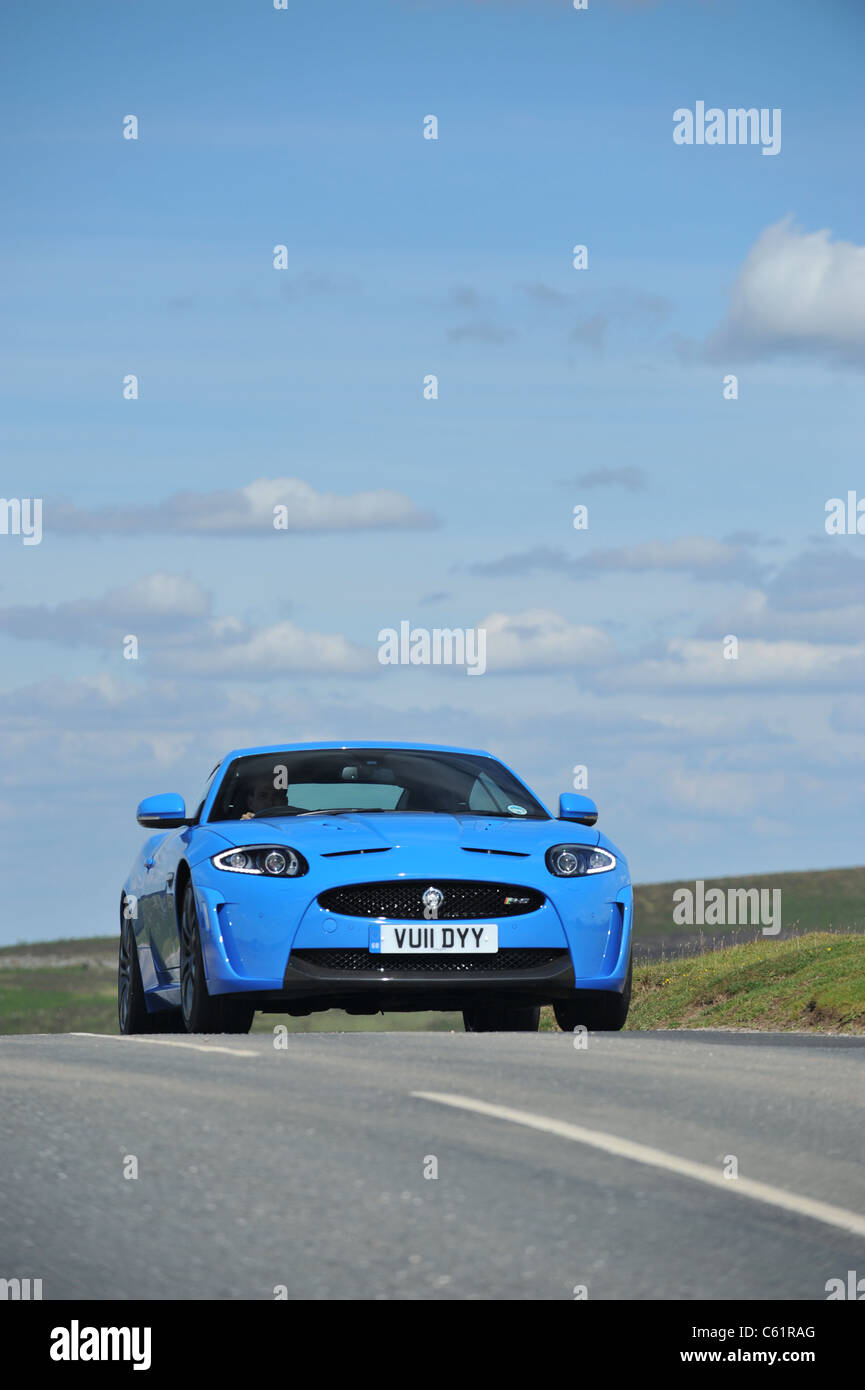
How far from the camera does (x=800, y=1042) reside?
12.5 m

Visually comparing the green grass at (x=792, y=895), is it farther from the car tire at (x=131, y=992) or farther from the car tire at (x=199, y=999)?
the car tire at (x=199, y=999)

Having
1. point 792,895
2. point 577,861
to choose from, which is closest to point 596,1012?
point 577,861

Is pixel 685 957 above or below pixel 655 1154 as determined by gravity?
below

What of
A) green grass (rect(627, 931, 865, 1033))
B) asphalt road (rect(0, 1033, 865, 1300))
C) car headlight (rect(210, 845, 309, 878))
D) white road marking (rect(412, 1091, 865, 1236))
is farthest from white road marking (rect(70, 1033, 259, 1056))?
green grass (rect(627, 931, 865, 1033))

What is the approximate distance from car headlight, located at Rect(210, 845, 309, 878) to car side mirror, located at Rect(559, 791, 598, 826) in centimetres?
211

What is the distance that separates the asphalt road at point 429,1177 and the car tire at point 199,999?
5.28ft

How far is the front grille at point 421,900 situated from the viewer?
11.3 metres

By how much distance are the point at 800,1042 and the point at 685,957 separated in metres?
15.6

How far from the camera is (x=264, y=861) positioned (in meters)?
11.4

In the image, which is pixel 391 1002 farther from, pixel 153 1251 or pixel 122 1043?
pixel 153 1251

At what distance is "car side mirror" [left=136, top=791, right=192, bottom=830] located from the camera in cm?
1262
